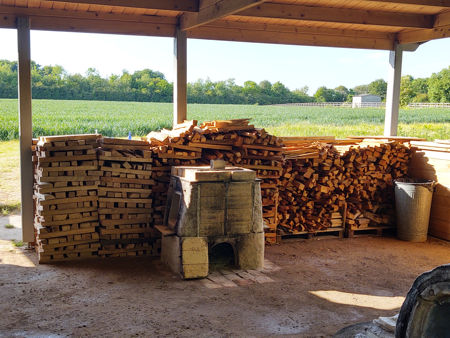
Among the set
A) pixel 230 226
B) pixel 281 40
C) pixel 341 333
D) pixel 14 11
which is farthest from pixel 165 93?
pixel 341 333

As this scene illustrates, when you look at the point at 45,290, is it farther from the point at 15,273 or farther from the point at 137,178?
the point at 137,178

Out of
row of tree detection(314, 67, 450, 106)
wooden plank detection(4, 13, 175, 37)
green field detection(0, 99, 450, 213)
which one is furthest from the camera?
row of tree detection(314, 67, 450, 106)

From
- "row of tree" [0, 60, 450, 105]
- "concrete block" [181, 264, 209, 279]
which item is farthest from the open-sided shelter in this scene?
"row of tree" [0, 60, 450, 105]

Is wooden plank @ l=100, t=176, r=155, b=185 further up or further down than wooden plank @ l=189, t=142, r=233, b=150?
further down

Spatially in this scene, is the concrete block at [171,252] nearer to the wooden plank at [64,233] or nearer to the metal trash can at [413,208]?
the wooden plank at [64,233]

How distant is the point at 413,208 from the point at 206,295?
15.3ft

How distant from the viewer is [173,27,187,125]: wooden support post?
8.63m

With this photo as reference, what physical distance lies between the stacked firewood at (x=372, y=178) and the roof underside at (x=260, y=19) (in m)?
2.26

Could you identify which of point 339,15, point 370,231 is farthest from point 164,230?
point 339,15

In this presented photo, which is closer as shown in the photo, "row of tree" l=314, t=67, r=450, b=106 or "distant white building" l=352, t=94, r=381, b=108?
"row of tree" l=314, t=67, r=450, b=106

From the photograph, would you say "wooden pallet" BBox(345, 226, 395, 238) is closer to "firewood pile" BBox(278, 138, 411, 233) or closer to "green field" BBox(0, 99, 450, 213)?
"firewood pile" BBox(278, 138, 411, 233)

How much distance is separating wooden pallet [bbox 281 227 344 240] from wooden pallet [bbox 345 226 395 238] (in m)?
0.16

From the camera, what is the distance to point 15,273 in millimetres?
6844

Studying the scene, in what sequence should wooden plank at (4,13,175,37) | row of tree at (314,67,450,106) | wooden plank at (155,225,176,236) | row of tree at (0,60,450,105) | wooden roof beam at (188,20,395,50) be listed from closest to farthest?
wooden plank at (155,225,176,236), wooden plank at (4,13,175,37), wooden roof beam at (188,20,395,50), row of tree at (0,60,450,105), row of tree at (314,67,450,106)
